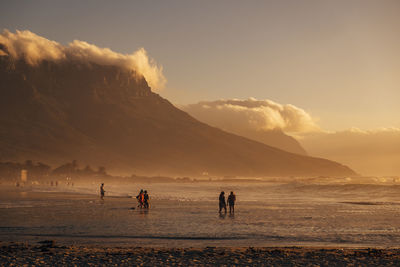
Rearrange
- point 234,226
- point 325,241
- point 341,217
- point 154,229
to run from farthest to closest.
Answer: point 341,217
point 234,226
point 154,229
point 325,241

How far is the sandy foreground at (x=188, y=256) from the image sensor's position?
611 inches

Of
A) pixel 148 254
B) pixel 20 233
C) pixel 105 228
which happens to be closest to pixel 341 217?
pixel 105 228

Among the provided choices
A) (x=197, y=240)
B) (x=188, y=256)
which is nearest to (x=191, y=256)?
(x=188, y=256)

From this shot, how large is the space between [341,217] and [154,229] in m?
15.0

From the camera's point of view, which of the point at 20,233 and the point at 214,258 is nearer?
the point at 214,258

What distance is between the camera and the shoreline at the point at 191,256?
612 inches

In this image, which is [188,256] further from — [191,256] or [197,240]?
[197,240]

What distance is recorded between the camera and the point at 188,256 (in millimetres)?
16797

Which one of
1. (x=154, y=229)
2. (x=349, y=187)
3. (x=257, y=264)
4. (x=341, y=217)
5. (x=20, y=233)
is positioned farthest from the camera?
(x=349, y=187)

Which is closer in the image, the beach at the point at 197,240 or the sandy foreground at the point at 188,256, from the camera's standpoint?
the sandy foreground at the point at 188,256

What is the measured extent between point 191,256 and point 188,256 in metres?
0.12

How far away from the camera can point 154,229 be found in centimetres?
2483

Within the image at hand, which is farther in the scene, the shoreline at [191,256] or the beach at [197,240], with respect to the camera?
the beach at [197,240]

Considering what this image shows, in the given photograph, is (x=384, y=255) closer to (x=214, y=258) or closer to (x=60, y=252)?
(x=214, y=258)
